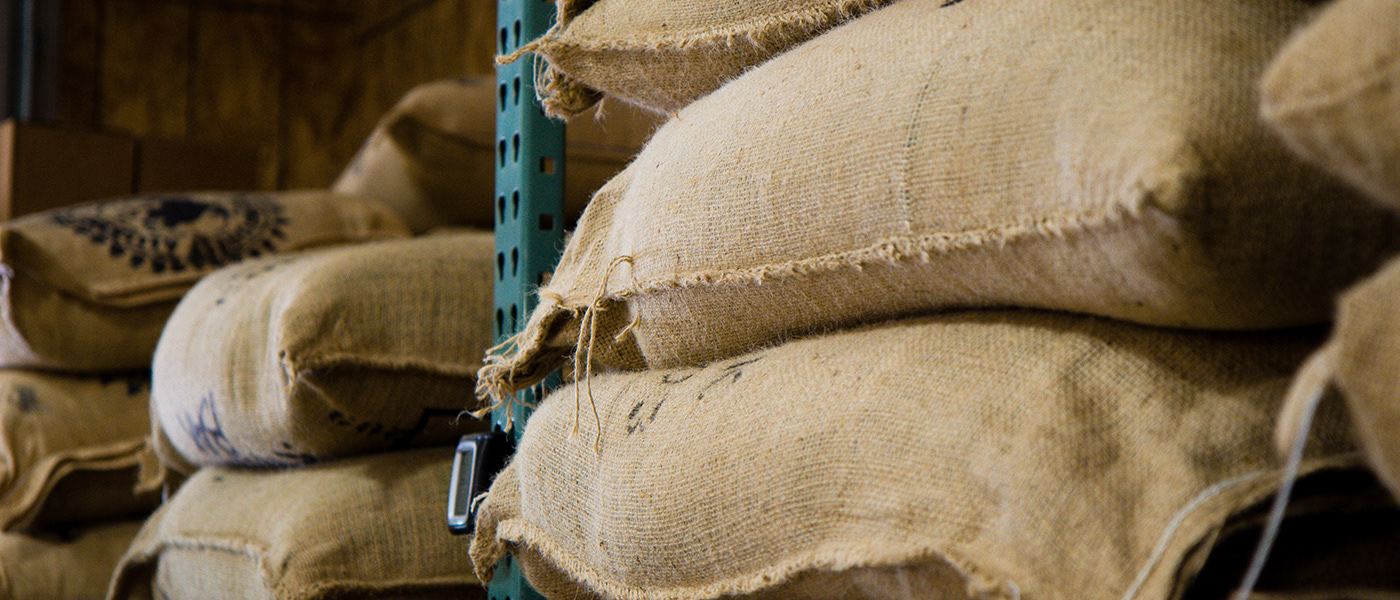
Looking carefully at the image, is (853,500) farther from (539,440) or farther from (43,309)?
(43,309)

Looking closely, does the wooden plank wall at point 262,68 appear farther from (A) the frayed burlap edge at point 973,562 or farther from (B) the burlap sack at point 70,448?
(A) the frayed burlap edge at point 973,562

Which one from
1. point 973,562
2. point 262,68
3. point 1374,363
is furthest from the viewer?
point 262,68

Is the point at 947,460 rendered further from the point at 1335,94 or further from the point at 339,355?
the point at 339,355

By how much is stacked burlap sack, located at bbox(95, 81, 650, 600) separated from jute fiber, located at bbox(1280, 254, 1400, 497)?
636 millimetres

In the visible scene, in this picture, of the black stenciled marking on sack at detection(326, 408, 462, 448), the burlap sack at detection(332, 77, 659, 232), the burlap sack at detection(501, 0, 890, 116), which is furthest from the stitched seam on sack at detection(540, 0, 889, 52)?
the burlap sack at detection(332, 77, 659, 232)

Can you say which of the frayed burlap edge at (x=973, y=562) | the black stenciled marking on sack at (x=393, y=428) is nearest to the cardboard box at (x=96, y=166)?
the black stenciled marking on sack at (x=393, y=428)

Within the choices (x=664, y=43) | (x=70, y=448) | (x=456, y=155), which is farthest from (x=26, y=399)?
(x=664, y=43)

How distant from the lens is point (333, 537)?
84 cm

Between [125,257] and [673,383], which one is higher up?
[673,383]

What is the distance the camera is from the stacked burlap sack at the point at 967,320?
1.16ft

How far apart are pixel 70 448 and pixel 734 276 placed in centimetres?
105

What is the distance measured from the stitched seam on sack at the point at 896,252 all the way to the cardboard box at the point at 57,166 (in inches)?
69.6

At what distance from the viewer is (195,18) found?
313 cm

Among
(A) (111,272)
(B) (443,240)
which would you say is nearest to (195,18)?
(A) (111,272)
